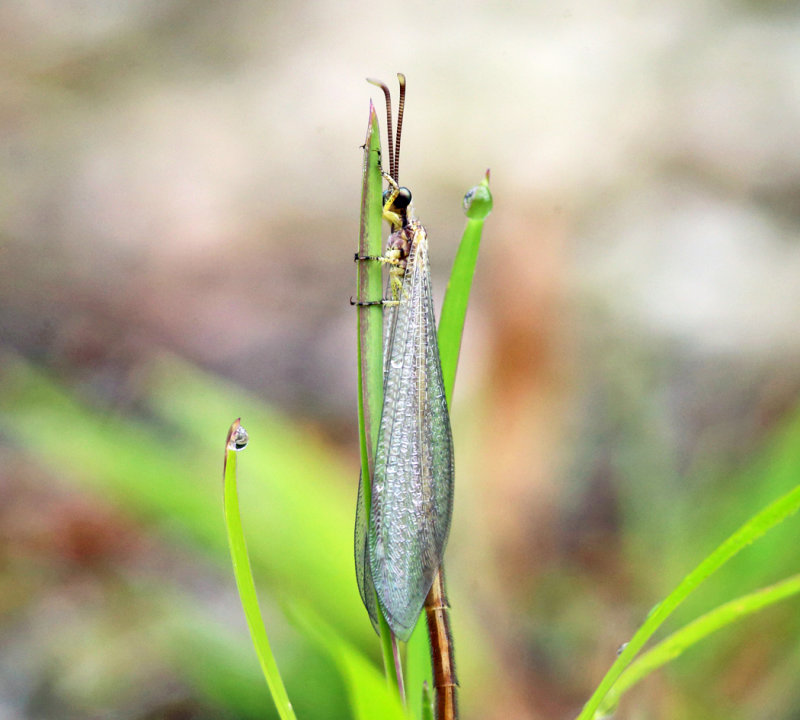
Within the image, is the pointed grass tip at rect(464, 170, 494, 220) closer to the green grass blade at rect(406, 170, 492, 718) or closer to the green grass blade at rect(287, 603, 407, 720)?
the green grass blade at rect(406, 170, 492, 718)

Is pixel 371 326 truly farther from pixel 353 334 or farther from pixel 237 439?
pixel 353 334

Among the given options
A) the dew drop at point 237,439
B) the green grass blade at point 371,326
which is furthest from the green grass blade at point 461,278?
the dew drop at point 237,439

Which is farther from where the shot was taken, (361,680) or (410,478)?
(410,478)

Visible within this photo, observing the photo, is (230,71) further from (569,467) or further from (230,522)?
(230,522)

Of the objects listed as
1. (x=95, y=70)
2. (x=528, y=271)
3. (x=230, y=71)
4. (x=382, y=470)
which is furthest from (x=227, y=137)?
(x=382, y=470)

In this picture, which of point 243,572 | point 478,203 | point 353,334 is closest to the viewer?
point 243,572

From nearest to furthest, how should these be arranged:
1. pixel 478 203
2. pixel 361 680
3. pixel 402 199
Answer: pixel 361 680 < pixel 478 203 < pixel 402 199

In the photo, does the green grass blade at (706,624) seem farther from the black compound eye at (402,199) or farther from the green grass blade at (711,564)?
the black compound eye at (402,199)

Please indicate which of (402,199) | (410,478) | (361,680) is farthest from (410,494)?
(402,199)
